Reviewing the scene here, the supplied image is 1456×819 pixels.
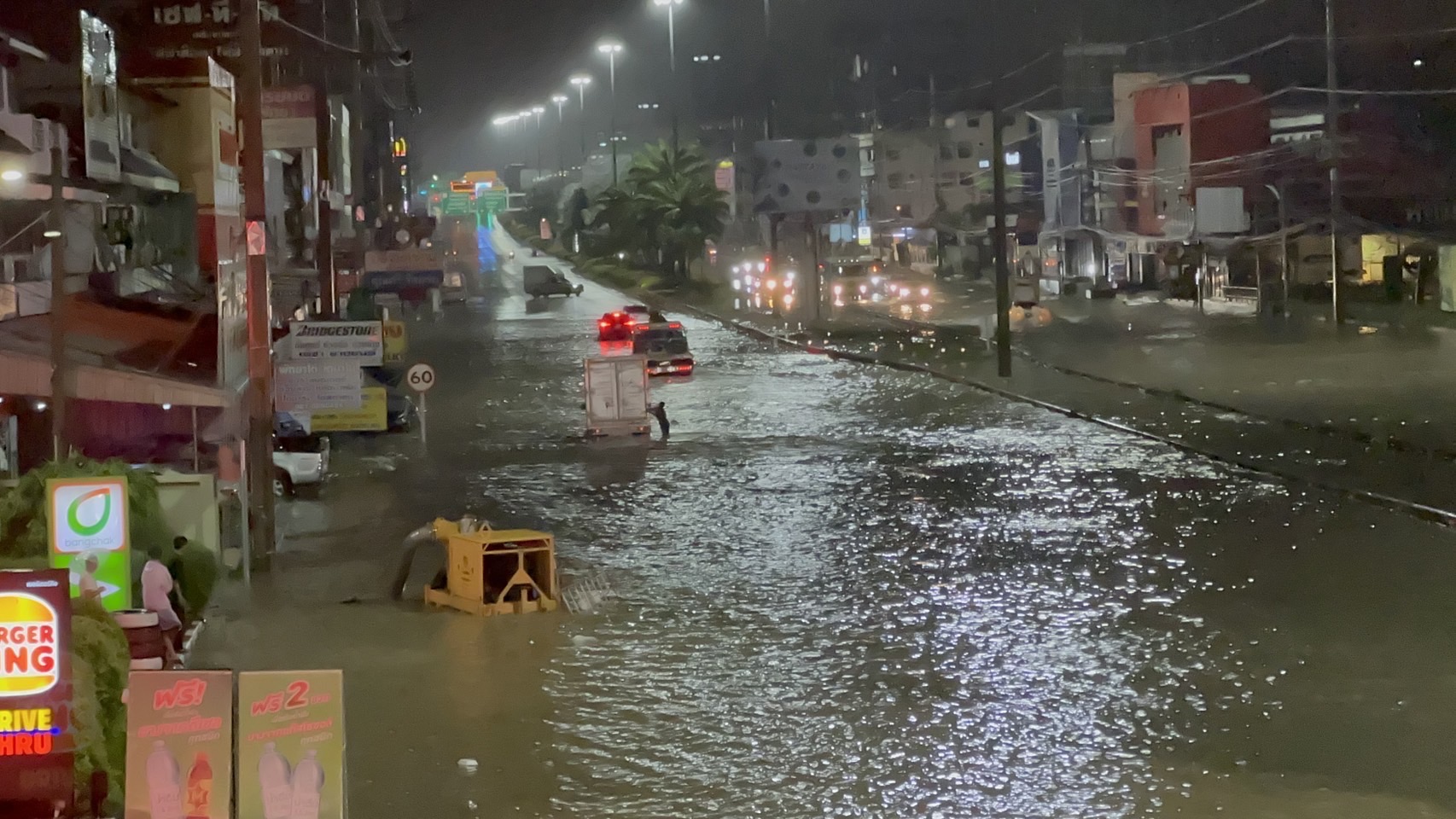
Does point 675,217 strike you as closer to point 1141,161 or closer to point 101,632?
point 1141,161

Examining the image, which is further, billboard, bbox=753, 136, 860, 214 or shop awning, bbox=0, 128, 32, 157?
billboard, bbox=753, 136, 860, 214

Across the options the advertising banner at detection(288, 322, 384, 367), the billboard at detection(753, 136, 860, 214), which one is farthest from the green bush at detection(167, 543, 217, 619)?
the billboard at detection(753, 136, 860, 214)

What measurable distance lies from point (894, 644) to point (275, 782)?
22.8 feet

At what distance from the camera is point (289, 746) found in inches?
267

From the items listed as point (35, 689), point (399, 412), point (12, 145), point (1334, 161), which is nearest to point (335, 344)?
point (12, 145)

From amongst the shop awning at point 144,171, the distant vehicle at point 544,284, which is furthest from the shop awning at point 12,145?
the distant vehicle at point 544,284

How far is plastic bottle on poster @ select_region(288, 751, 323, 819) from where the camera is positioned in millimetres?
6797

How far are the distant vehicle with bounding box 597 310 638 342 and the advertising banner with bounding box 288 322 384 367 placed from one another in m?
29.6

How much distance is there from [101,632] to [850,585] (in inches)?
322

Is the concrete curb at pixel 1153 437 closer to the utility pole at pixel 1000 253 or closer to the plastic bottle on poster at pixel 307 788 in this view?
the utility pole at pixel 1000 253

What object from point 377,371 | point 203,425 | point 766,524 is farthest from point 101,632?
point 377,371

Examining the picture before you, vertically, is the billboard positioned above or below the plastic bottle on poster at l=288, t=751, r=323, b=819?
above

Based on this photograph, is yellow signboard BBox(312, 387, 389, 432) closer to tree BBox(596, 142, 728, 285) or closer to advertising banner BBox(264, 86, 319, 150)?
advertising banner BBox(264, 86, 319, 150)

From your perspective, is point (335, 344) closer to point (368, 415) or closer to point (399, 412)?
point (368, 415)
